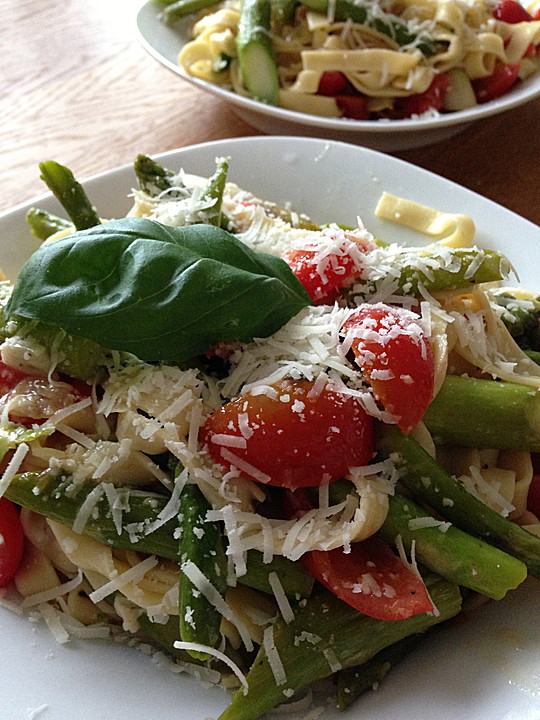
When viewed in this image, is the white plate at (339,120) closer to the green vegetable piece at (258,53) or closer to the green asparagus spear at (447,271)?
the green vegetable piece at (258,53)

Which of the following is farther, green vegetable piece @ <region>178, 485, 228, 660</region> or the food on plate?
the food on plate

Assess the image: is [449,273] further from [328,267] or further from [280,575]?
[280,575]

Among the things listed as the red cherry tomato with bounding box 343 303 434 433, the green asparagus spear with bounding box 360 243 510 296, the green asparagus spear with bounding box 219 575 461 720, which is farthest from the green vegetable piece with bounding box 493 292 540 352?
the green asparagus spear with bounding box 219 575 461 720

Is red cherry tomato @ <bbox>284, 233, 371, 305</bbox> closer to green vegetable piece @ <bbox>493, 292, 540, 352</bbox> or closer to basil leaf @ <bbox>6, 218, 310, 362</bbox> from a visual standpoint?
basil leaf @ <bbox>6, 218, 310, 362</bbox>

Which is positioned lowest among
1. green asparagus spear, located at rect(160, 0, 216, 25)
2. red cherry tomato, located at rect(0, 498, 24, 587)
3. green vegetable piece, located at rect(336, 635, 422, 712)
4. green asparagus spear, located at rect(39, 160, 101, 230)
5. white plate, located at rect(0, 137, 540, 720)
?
green vegetable piece, located at rect(336, 635, 422, 712)

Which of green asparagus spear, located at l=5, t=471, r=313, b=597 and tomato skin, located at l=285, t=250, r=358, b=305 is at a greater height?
tomato skin, located at l=285, t=250, r=358, b=305

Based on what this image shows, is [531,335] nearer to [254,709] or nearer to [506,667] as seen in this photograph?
[506,667]

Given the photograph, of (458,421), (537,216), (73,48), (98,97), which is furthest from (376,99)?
(458,421)

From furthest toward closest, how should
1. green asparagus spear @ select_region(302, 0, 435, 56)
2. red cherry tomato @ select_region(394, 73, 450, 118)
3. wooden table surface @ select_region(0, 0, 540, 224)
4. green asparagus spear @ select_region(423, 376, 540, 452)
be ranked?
green asparagus spear @ select_region(302, 0, 435, 56) < red cherry tomato @ select_region(394, 73, 450, 118) < wooden table surface @ select_region(0, 0, 540, 224) < green asparagus spear @ select_region(423, 376, 540, 452)

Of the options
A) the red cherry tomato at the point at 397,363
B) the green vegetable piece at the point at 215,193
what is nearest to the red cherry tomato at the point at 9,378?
the green vegetable piece at the point at 215,193
